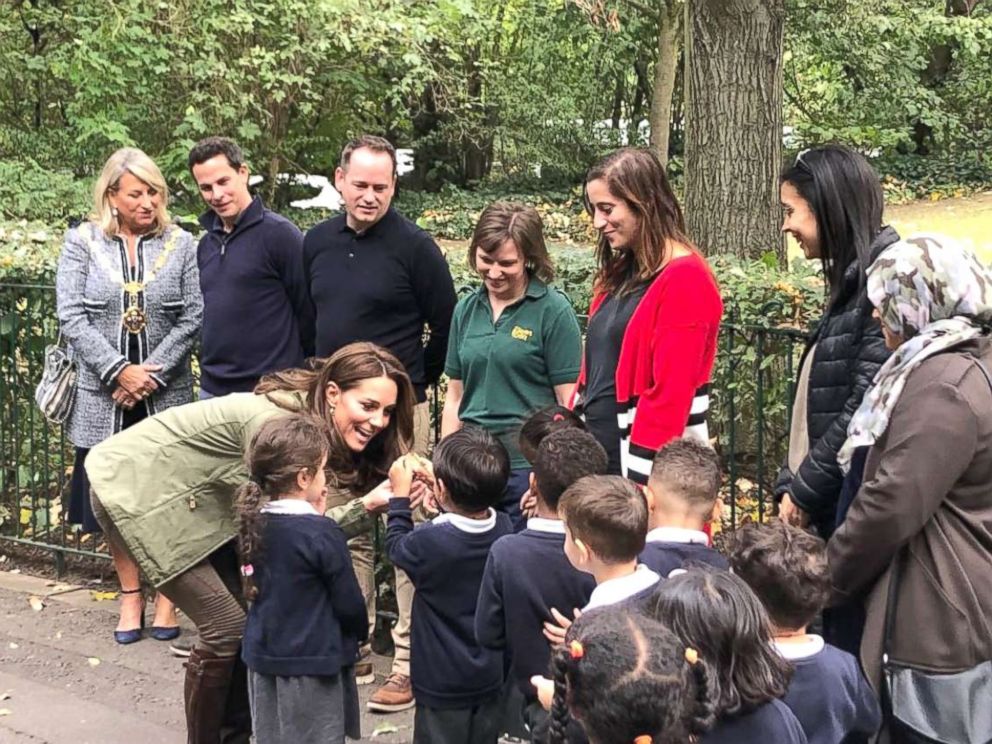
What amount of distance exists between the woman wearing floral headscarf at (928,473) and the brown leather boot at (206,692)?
201cm

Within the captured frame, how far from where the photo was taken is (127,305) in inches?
203

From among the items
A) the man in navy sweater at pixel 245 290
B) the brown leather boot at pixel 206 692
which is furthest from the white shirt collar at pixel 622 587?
the man in navy sweater at pixel 245 290

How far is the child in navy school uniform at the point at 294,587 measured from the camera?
11.3 ft

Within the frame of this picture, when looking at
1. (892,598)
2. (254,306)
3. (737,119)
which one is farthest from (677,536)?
(737,119)

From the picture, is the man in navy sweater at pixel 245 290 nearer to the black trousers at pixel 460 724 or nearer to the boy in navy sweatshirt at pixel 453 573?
the boy in navy sweatshirt at pixel 453 573

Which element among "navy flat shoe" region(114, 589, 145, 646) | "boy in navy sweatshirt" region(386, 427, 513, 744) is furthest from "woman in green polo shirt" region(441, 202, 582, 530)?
"navy flat shoe" region(114, 589, 145, 646)

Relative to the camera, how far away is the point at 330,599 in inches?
Answer: 138

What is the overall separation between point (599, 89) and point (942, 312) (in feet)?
67.3

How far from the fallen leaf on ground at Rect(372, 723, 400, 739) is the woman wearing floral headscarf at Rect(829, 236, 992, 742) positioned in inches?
80.8

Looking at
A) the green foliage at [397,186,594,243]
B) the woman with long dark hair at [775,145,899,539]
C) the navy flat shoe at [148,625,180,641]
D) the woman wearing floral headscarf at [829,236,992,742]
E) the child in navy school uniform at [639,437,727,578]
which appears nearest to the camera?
the woman wearing floral headscarf at [829,236,992,742]

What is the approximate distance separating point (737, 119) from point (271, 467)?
184 inches

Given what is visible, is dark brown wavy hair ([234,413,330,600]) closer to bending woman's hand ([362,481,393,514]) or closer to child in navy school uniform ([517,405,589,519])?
bending woman's hand ([362,481,393,514])

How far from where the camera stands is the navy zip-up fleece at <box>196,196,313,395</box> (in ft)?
16.4

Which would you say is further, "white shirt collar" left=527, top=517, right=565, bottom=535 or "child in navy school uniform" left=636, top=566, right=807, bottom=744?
"white shirt collar" left=527, top=517, right=565, bottom=535
